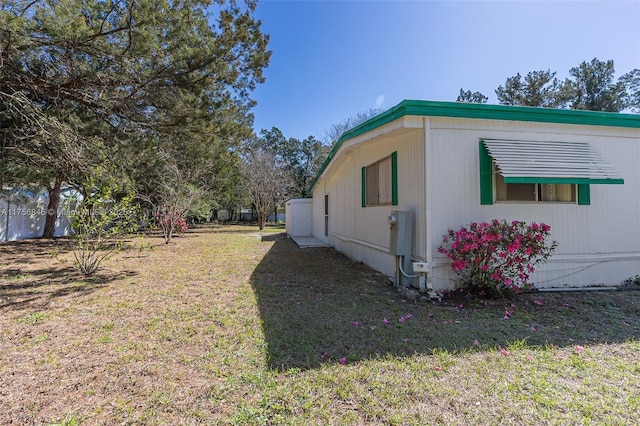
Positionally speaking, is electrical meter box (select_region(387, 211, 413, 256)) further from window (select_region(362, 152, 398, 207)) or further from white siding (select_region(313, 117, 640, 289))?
window (select_region(362, 152, 398, 207))

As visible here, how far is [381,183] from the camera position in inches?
261

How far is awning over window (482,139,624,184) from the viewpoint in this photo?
15.1ft

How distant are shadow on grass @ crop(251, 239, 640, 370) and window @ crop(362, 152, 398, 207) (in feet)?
5.89

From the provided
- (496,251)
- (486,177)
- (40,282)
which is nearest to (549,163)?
(486,177)

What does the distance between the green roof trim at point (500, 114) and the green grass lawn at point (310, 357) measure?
9.34 ft

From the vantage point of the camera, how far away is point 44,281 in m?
5.72

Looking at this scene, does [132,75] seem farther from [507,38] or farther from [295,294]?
[507,38]

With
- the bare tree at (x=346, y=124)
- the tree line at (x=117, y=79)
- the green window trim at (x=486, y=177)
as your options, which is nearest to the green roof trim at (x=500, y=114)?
the green window trim at (x=486, y=177)

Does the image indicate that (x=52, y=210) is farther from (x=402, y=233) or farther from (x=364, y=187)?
(x=402, y=233)

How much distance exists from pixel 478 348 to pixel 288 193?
2738cm

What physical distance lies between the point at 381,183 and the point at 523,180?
2708 mm

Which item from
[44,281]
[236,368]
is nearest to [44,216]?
[44,281]

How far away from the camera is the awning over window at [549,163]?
4.60m

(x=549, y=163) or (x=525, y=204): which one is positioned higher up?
(x=549, y=163)
